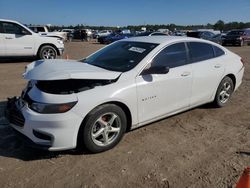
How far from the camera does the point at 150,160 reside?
13.0 ft

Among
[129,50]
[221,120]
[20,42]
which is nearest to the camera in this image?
[129,50]

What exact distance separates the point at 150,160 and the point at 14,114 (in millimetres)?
1963

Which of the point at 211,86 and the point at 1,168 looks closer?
the point at 1,168

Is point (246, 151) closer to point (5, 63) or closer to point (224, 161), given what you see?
point (224, 161)

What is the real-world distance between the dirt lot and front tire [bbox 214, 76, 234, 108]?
2.57ft

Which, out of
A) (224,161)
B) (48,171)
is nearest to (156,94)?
(224,161)

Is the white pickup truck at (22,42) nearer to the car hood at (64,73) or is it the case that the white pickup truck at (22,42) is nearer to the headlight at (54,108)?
the car hood at (64,73)

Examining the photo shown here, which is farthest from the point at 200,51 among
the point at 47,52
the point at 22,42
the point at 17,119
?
the point at 47,52

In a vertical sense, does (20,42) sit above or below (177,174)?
above

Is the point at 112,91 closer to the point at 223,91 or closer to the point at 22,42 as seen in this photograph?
the point at 223,91

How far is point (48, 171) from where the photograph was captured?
368 cm

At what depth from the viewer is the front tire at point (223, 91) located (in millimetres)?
5973

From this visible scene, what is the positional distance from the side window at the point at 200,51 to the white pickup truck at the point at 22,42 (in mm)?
8607

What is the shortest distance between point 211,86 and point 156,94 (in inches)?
61.8
